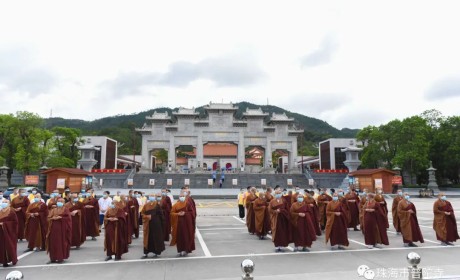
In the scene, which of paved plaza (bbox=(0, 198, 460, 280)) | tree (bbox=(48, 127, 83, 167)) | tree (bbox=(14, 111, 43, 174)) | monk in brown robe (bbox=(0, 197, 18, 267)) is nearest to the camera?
paved plaza (bbox=(0, 198, 460, 280))

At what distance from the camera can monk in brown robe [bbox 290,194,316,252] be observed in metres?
8.59

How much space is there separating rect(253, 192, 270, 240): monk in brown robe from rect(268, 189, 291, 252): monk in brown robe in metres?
1.47

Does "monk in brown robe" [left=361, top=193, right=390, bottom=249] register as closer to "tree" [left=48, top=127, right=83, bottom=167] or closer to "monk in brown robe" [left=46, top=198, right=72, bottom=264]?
"monk in brown robe" [left=46, top=198, right=72, bottom=264]

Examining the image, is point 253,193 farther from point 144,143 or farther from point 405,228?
point 144,143

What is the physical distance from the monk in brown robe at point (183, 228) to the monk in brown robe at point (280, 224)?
2.32 meters

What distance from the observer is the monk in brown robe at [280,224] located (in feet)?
28.3

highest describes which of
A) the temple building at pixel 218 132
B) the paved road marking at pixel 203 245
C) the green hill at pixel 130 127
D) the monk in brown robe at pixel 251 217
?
the green hill at pixel 130 127

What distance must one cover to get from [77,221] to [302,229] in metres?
6.64

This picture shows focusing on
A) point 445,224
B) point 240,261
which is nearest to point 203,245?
point 240,261

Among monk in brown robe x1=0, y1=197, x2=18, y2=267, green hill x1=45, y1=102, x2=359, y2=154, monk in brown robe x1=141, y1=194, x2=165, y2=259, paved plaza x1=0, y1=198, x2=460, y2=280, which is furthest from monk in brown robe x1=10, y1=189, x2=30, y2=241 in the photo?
green hill x1=45, y1=102, x2=359, y2=154

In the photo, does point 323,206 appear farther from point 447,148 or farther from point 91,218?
point 447,148

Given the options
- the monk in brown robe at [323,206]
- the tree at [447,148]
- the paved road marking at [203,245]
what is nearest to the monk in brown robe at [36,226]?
the paved road marking at [203,245]

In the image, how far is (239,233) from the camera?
11.4 m

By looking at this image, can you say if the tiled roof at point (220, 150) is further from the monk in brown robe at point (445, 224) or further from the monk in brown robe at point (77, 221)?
the monk in brown robe at point (445, 224)
